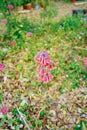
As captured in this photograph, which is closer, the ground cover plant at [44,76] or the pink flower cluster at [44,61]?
the pink flower cluster at [44,61]

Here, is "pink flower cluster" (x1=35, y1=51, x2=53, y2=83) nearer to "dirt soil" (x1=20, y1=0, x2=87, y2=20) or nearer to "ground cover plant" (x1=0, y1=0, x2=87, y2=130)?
"ground cover plant" (x1=0, y1=0, x2=87, y2=130)

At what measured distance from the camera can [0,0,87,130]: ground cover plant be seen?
328cm

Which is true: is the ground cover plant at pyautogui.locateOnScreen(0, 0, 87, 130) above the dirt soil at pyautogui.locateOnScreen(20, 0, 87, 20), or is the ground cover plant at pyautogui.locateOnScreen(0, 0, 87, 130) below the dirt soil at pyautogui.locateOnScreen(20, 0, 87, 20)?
below

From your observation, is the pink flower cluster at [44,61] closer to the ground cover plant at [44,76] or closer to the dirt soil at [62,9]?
the ground cover plant at [44,76]

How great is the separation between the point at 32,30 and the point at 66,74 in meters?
1.65

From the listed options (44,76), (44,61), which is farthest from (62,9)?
(44,61)

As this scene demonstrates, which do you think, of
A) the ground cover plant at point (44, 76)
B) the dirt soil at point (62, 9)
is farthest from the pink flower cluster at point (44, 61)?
the dirt soil at point (62, 9)

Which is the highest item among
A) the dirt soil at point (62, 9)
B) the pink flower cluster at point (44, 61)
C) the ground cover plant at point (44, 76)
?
the pink flower cluster at point (44, 61)

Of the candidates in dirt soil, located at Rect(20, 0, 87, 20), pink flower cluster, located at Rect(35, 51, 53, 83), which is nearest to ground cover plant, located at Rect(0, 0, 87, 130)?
pink flower cluster, located at Rect(35, 51, 53, 83)

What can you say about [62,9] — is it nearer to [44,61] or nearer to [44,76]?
[44,76]

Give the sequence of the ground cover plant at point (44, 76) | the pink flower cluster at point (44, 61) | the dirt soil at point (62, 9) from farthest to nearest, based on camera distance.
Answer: the dirt soil at point (62, 9) → the ground cover plant at point (44, 76) → the pink flower cluster at point (44, 61)

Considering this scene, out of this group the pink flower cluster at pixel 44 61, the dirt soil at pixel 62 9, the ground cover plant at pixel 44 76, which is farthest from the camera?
the dirt soil at pixel 62 9

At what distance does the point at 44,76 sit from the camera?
296 cm

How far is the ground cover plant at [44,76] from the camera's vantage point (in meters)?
3.28
